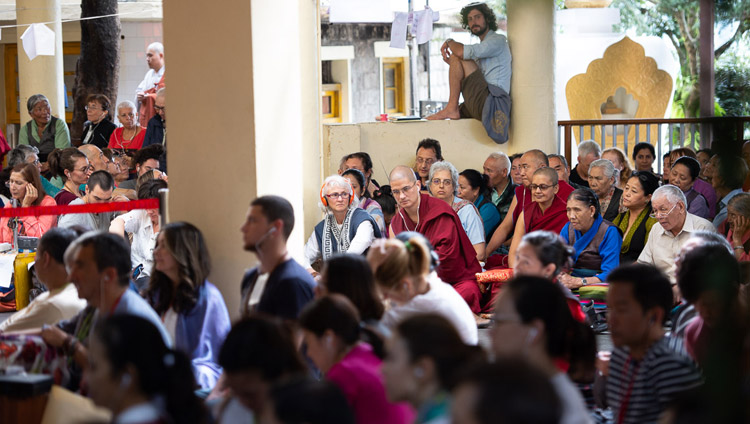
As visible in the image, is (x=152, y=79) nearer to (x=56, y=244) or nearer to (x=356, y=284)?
(x=56, y=244)

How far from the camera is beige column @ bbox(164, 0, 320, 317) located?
407 centimetres

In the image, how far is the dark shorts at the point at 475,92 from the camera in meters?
8.78

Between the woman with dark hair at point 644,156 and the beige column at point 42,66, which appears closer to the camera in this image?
the woman with dark hair at point 644,156

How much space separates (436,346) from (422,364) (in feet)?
0.19

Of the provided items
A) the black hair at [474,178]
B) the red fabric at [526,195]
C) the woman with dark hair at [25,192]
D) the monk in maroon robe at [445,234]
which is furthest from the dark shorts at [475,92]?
the woman with dark hair at [25,192]

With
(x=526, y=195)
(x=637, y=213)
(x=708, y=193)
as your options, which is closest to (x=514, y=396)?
(x=637, y=213)

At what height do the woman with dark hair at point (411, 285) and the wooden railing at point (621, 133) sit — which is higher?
the wooden railing at point (621, 133)

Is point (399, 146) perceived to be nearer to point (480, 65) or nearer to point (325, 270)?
point (480, 65)

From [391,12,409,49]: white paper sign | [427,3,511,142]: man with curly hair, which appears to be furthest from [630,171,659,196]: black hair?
[391,12,409,49]: white paper sign

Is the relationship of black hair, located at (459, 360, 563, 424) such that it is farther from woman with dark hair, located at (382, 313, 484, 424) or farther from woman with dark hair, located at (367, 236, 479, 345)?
woman with dark hair, located at (367, 236, 479, 345)

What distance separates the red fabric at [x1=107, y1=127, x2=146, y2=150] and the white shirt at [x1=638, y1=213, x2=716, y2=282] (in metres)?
4.57

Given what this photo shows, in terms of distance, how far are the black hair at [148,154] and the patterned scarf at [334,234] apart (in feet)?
4.92

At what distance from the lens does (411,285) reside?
3564 mm

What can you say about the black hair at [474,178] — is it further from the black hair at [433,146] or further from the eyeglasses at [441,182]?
the black hair at [433,146]
